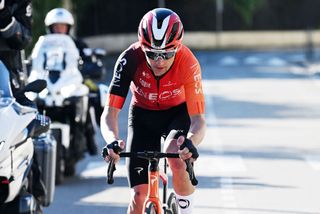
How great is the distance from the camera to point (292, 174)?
46.8ft

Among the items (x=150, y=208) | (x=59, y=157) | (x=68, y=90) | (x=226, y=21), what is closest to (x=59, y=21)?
(x=68, y=90)

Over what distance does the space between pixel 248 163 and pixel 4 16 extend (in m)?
6.18

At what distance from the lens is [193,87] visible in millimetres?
7914

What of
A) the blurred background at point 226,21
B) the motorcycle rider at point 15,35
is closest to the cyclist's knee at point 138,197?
the motorcycle rider at point 15,35

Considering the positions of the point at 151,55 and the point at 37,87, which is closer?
the point at 151,55

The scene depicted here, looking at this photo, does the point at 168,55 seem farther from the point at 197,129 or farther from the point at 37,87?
the point at 37,87

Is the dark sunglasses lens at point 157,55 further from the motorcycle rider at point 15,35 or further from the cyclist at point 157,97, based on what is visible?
the motorcycle rider at point 15,35

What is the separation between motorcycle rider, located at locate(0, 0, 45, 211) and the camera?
33.4 feet

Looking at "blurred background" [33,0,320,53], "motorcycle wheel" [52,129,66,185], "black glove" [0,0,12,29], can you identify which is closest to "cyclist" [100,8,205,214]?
"black glove" [0,0,12,29]

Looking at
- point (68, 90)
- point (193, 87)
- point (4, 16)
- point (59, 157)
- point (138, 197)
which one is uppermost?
point (4, 16)

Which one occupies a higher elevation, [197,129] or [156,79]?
[156,79]

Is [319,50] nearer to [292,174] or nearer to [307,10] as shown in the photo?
[307,10]

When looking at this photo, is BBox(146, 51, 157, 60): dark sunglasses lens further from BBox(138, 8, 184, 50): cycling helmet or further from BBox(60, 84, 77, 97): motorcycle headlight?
BBox(60, 84, 77, 97): motorcycle headlight

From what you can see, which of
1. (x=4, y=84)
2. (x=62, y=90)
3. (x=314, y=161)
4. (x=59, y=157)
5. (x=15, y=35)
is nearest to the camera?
(x=4, y=84)
